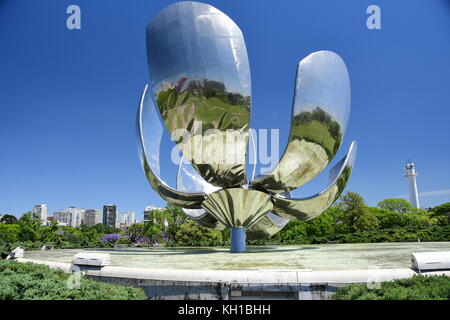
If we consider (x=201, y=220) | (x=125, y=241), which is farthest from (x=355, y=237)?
(x=125, y=241)

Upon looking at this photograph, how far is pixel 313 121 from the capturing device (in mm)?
9500

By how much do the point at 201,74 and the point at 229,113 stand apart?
4.05 ft

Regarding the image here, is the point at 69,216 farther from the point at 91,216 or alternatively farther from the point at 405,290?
the point at 405,290

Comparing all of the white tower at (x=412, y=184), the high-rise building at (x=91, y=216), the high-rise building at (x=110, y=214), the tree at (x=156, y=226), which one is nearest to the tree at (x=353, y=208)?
the tree at (x=156, y=226)

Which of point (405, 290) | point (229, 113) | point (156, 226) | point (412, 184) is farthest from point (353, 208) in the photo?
Result: point (412, 184)

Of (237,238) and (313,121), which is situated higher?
(313,121)

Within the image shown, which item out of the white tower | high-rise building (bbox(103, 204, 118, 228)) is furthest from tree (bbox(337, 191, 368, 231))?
high-rise building (bbox(103, 204, 118, 228))

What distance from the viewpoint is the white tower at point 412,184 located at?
78.8m

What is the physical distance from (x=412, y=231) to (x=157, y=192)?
55.1 feet

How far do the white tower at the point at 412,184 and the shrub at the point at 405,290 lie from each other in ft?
275

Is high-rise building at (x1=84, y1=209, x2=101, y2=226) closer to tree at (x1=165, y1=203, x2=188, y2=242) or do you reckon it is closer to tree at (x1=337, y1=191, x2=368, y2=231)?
tree at (x1=165, y1=203, x2=188, y2=242)

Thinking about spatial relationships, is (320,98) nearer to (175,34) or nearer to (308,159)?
(308,159)

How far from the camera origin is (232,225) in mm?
11094

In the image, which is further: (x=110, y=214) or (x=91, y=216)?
(x=91, y=216)
